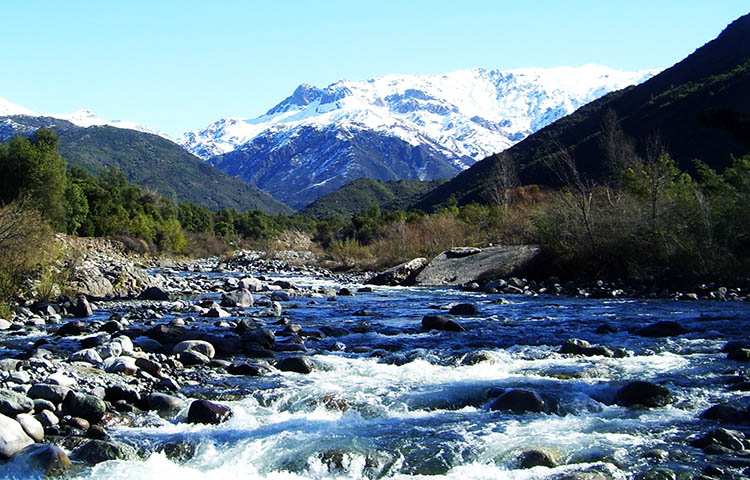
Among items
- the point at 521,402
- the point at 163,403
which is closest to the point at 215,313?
the point at 163,403

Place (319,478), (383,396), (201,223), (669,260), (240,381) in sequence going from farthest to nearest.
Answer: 1. (201,223)
2. (669,260)
3. (240,381)
4. (383,396)
5. (319,478)

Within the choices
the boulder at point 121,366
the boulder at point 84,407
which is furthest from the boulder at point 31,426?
the boulder at point 121,366

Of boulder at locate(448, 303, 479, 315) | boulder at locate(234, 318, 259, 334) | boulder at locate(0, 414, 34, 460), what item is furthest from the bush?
boulder at locate(448, 303, 479, 315)

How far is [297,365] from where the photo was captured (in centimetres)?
1073

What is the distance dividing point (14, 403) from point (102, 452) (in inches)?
66.2

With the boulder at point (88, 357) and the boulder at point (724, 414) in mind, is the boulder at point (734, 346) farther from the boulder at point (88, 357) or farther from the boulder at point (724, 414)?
the boulder at point (88, 357)

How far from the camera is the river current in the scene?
6.50 metres

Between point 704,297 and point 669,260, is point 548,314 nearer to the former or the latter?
point 704,297

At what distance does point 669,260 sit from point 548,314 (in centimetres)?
785

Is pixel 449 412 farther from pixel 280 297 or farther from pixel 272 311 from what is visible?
pixel 280 297

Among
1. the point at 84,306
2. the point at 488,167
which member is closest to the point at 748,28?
the point at 488,167

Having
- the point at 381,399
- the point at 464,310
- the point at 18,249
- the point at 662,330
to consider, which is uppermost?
the point at 18,249

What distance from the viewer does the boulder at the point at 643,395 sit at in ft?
27.4

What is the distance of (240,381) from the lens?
9961mm
